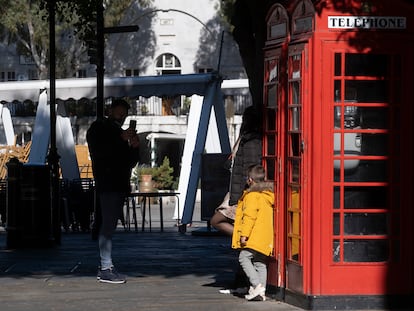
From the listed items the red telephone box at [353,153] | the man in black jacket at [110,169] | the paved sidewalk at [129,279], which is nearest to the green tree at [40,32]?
the paved sidewalk at [129,279]

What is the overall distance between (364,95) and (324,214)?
1072 mm

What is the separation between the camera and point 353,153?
10.4m

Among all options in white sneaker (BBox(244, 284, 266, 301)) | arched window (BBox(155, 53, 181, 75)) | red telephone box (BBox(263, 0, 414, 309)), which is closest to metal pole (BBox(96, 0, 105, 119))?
white sneaker (BBox(244, 284, 266, 301))

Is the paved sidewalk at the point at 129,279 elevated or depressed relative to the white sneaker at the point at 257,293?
depressed

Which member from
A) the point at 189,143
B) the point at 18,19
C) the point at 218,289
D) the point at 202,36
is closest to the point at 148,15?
the point at 202,36

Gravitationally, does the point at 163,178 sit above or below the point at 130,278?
below

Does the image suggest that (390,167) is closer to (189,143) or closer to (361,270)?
(361,270)

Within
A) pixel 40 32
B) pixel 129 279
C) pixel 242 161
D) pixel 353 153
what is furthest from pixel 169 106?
pixel 353 153

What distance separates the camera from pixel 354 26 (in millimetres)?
10188

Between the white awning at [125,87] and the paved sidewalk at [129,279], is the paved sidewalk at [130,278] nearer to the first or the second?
the paved sidewalk at [129,279]

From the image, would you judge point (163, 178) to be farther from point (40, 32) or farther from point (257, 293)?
point (257, 293)

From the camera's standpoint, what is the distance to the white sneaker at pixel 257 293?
430 inches

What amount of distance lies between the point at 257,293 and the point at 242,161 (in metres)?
1.27

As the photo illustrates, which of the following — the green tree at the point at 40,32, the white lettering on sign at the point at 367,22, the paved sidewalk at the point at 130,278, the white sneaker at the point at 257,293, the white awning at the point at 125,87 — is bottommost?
the paved sidewalk at the point at 130,278
